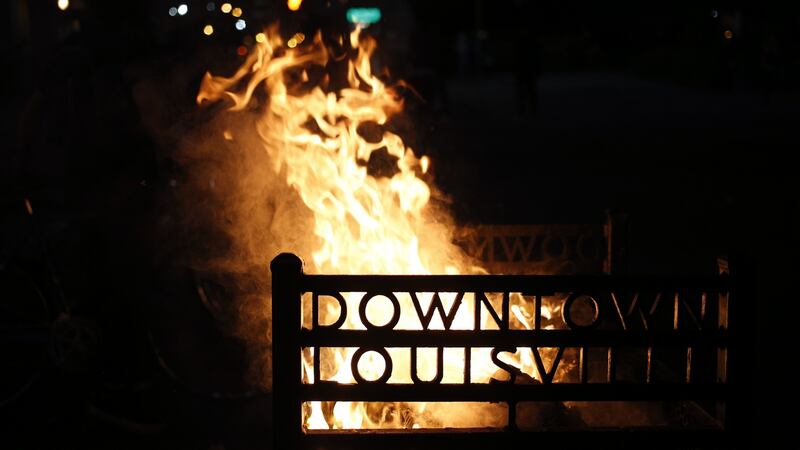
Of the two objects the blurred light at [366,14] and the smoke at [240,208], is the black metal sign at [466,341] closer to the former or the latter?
the smoke at [240,208]

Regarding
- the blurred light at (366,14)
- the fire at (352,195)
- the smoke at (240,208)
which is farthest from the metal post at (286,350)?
the blurred light at (366,14)

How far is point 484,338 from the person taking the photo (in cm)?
319

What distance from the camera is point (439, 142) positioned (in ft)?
69.2

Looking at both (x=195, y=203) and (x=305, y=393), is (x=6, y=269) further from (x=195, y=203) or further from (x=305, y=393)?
(x=305, y=393)

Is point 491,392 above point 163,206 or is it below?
below

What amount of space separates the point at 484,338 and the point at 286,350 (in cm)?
60

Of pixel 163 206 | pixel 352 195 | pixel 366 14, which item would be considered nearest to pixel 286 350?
pixel 352 195

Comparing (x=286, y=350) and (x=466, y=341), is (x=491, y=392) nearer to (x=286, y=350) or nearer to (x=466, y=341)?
(x=466, y=341)

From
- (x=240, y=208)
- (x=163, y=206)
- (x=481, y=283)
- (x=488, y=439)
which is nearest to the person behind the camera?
(x=481, y=283)

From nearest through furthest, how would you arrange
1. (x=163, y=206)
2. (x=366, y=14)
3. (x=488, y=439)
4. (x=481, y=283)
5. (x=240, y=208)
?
(x=481, y=283) → (x=488, y=439) → (x=240, y=208) → (x=163, y=206) → (x=366, y=14)

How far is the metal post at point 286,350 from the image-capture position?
319cm

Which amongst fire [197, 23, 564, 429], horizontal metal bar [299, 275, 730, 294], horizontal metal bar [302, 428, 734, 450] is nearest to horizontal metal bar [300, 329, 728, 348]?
horizontal metal bar [299, 275, 730, 294]

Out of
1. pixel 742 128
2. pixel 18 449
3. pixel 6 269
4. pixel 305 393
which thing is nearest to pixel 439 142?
pixel 742 128

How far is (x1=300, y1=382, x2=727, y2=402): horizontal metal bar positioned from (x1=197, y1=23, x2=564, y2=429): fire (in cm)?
125
